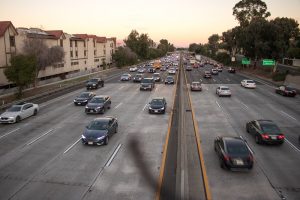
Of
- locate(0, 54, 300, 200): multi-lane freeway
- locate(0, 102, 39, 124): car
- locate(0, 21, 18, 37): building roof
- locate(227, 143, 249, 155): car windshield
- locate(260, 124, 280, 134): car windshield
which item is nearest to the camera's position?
locate(0, 54, 300, 200): multi-lane freeway

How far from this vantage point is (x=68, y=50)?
7138cm

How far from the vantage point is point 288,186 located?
13039mm

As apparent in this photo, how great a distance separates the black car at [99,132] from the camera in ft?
59.8

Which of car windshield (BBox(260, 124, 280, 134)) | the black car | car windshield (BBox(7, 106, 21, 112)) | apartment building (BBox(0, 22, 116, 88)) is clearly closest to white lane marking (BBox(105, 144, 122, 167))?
the black car

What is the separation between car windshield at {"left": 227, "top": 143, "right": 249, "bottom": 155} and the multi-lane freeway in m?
0.92

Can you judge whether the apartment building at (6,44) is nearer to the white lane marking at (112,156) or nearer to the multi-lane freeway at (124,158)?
the multi-lane freeway at (124,158)

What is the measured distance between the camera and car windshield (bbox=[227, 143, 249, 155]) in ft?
47.6

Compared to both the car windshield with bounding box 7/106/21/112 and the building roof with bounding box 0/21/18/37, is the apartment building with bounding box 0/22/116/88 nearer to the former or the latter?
the building roof with bounding box 0/21/18/37

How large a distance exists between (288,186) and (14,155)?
14.3 m

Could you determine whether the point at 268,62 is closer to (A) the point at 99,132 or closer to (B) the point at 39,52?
(B) the point at 39,52

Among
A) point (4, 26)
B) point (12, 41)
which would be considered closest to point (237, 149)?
point (4, 26)

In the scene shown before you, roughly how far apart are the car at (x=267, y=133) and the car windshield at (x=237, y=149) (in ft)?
12.9

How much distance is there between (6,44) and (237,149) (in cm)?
4212

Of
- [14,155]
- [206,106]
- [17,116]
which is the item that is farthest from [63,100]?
[14,155]
